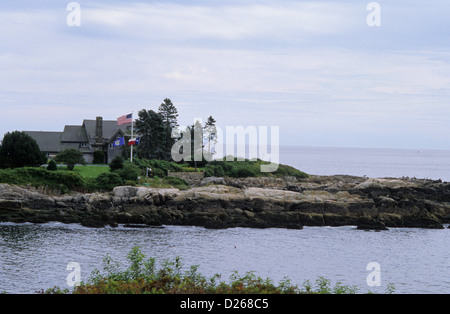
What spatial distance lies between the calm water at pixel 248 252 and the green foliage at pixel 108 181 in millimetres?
12300

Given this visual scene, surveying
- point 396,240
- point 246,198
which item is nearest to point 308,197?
point 246,198

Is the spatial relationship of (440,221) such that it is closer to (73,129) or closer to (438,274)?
(438,274)

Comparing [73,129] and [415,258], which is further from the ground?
[73,129]

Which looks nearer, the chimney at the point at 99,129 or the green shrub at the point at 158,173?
the green shrub at the point at 158,173

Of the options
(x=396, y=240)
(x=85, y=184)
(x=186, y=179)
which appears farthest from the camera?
(x=186, y=179)

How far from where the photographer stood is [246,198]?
56406 millimetres

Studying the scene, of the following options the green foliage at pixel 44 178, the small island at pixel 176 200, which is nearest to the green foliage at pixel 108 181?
the small island at pixel 176 200

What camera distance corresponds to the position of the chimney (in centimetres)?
8694

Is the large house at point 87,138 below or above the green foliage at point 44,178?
above

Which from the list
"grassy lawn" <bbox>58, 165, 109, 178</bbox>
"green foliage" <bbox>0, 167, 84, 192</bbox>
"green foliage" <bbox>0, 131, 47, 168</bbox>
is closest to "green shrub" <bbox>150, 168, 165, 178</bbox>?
"grassy lawn" <bbox>58, 165, 109, 178</bbox>

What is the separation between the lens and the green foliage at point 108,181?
199 ft

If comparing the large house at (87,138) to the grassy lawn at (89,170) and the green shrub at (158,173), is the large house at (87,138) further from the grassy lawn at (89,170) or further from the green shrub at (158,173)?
the green shrub at (158,173)

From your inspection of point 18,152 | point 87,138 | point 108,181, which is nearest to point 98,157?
point 87,138

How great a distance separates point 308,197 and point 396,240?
12394 mm
